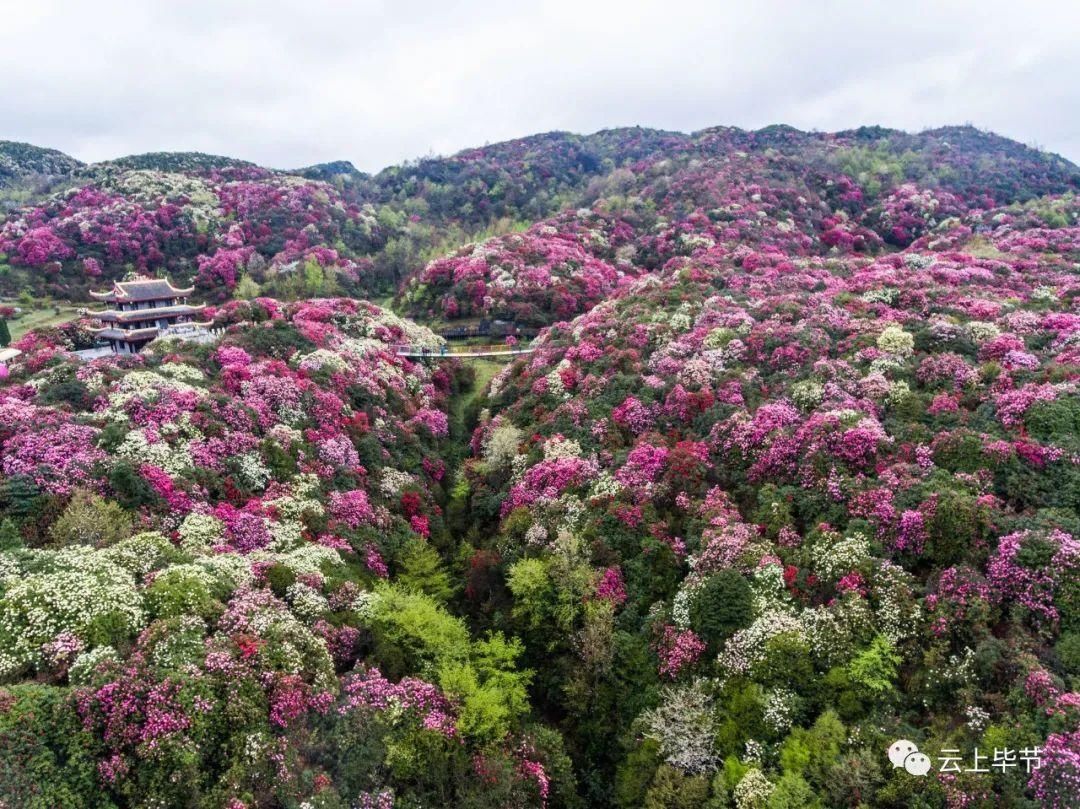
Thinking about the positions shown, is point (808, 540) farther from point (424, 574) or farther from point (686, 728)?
point (424, 574)

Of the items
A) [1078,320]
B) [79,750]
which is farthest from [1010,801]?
[1078,320]

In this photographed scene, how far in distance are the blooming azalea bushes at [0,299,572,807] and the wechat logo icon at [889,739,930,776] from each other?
8937 mm

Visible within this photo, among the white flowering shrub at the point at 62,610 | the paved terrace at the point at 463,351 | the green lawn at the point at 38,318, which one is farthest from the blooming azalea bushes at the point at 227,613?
the green lawn at the point at 38,318

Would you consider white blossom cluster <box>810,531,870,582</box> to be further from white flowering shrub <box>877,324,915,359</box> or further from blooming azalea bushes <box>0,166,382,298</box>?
blooming azalea bushes <box>0,166,382,298</box>

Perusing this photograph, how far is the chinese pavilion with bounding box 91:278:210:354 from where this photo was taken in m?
42.6

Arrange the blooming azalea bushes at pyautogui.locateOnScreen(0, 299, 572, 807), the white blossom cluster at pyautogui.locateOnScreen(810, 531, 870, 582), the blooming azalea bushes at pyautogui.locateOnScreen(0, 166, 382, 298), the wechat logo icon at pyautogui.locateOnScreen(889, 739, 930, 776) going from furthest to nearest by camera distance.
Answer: the blooming azalea bushes at pyautogui.locateOnScreen(0, 166, 382, 298), the white blossom cluster at pyautogui.locateOnScreen(810, 531, 870, 582), the wechat logo icon at pyautogui.locateOnScreen(889, 739, 930, 776), the blooming azalea bushes at pyautogui.locateOnScreen(0, 299, 572, 807)

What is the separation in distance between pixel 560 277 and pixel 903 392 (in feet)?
125

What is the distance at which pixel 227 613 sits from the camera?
17.9 meters

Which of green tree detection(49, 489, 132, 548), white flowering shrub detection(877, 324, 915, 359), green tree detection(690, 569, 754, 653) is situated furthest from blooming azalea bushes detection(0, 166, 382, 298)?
green tree detection(690, 569, 754, 653)

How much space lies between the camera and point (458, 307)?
58.2m

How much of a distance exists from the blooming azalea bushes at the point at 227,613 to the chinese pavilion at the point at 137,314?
12400 millimetres

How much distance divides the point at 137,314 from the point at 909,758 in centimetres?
4867

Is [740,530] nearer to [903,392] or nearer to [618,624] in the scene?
[618,624]

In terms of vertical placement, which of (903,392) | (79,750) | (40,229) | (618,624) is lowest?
(618,624)
